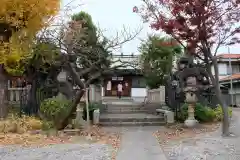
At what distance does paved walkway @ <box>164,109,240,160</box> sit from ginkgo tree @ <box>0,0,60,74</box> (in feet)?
22.7

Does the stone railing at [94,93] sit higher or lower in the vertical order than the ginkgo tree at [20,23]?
lower

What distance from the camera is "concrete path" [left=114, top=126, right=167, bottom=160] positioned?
31.4ft

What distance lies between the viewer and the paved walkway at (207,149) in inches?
369

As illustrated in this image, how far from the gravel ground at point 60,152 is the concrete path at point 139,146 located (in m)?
0.49

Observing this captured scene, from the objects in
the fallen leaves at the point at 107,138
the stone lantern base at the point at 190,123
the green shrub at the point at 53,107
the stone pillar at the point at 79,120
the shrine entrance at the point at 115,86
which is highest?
the shrine entrance at the point at 115,86

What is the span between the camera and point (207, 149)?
10.3 metres

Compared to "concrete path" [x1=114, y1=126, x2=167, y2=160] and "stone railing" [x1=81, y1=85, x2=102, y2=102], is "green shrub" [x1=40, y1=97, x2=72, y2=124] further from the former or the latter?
"stone railing" [x1=81, y1=85, x2=102, y2=102]

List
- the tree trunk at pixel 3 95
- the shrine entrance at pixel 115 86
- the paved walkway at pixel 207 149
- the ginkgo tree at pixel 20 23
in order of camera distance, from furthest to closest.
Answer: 1. the shrine entrance at pixel 115 86
2. the tree trunk at pixel 3 95
3. the ginkgo tree at pixel 20 23
4. the paved walkway at pixel 207 149

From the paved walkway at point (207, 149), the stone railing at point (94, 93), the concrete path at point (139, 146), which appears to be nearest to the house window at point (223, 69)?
the stone railing at point (94, 93)

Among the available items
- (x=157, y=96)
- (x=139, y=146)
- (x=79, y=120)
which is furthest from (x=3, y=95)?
(x=139, y=146)

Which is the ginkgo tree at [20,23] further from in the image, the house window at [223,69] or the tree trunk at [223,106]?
the house window at [223,69]

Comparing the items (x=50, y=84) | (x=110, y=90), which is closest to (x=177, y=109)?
(x=50, y=84)

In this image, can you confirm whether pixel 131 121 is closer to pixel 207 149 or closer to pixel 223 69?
pixel 207 149

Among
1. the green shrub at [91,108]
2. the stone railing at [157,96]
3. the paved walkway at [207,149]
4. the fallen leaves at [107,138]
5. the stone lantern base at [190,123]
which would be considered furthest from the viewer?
the stone railing at [157,96]
